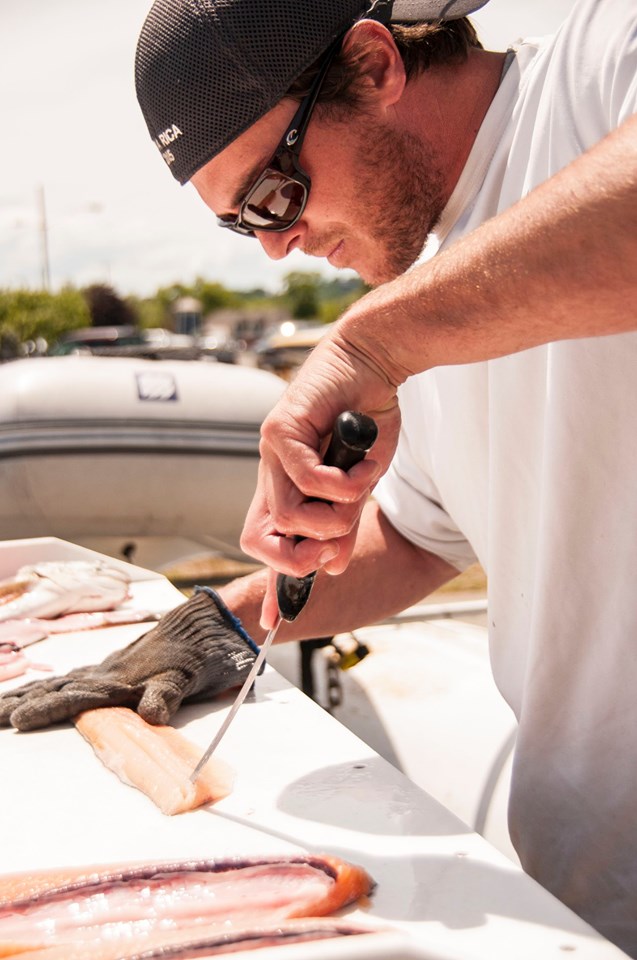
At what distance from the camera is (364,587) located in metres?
2.25

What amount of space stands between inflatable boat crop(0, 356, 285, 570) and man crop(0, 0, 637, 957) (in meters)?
3.29

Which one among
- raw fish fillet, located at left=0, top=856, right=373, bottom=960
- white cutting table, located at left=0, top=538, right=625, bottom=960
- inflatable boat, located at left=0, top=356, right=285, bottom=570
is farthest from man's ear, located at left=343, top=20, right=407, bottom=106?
inflatable boat, located at left=0, top=356, right=285, bottom=570

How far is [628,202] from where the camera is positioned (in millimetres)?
1027

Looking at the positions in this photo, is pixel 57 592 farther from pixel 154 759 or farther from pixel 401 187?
pixel 401 187

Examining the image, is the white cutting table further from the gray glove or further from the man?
the man

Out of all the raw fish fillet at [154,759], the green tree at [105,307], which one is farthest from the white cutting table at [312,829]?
the green tree at [105,307]

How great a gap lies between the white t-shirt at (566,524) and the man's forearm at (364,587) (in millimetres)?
450

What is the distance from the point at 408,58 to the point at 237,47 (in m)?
0.33

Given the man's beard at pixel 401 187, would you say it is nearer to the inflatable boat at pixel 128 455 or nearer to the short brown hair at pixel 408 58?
the short brown hair at pixel 408 58

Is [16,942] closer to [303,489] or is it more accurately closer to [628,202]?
[303,489]

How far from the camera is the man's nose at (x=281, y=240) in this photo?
1.95m

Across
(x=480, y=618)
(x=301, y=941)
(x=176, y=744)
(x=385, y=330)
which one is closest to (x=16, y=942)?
(x=301, y=941)

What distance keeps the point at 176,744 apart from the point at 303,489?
0.57m

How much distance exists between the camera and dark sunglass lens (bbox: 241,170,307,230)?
182 centimetres
